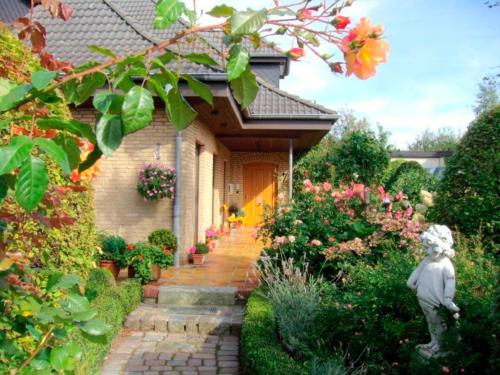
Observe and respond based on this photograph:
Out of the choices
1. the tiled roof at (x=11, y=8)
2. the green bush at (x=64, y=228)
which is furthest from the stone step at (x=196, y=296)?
the tiled roof at (x=11, y=8)

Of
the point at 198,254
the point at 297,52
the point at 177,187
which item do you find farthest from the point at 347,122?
the point at 297,52

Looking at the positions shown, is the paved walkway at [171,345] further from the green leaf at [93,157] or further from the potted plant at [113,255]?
the green leaf at [93,157]

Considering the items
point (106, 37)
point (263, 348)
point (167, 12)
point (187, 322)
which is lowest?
point (187, 322)

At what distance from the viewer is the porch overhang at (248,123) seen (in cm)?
689

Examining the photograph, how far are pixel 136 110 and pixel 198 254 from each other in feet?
25.7

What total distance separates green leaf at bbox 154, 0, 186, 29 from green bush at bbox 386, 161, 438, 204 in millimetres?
13753

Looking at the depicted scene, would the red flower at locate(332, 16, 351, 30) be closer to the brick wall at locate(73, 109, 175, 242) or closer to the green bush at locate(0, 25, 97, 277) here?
the green bush at locate(0, 25, 97, 277)

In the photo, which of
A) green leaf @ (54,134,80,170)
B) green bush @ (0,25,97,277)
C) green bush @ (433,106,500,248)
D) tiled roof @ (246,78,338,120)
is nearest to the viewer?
green leaf @ (54,134,80,170)

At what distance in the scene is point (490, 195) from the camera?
5.07m

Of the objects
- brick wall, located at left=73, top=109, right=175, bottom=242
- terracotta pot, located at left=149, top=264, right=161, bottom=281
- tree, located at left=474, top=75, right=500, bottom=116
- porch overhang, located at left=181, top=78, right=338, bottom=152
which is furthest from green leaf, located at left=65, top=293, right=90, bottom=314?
tree, located at left=474, top=75, right=500, bottom=116

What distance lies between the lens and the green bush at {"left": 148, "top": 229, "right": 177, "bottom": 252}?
285 inches

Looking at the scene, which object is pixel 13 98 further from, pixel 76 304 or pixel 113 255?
pixel 113 255

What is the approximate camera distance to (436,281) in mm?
3061

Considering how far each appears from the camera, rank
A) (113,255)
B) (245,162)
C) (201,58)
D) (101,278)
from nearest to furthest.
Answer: (201,58) → (101,278) → (113,255) → (245,162)
